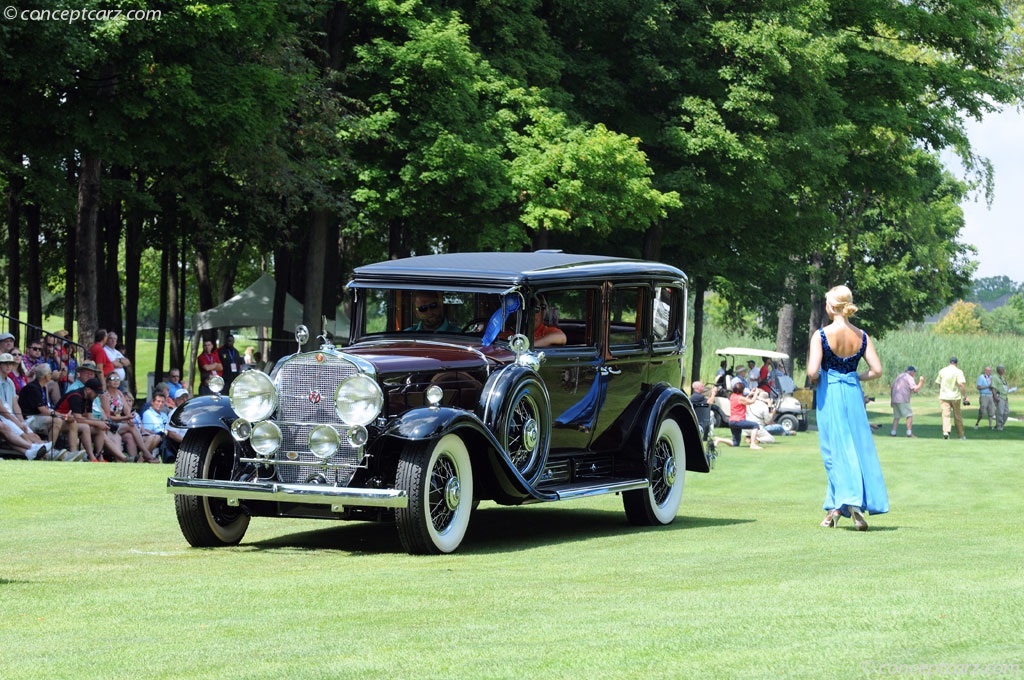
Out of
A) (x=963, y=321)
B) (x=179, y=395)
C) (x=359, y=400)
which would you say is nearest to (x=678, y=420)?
(x=359, y=400)

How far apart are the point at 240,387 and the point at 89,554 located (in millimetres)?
1553

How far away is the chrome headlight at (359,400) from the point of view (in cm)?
1004

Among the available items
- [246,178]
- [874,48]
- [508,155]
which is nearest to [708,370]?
[874,48]

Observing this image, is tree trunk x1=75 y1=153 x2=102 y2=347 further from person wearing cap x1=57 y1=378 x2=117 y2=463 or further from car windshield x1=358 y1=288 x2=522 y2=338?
car windshield x1=358 y1=288 x2=522 y2=338

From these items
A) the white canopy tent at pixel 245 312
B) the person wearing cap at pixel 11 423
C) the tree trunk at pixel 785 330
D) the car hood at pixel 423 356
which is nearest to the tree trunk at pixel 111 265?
the white canopy tent at pixel 245 312

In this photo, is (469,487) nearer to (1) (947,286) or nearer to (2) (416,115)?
(2) (416,115)

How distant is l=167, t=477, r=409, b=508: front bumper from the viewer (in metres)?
9.73

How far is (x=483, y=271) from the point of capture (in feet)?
38.6

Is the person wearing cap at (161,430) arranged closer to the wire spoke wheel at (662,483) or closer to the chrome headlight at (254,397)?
the wire spoke wheel at (662,483)

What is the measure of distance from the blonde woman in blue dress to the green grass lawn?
0.40 metres

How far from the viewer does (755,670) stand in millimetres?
5531

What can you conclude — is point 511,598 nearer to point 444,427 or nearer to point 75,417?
point 444,427

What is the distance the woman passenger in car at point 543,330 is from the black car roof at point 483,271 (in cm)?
21

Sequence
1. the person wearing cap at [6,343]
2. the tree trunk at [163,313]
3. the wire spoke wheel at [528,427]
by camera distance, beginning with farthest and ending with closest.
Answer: the tree trunk at [163,313]
the person wearing cap at [6,343]
the wire spoke wheel at [528,427]
